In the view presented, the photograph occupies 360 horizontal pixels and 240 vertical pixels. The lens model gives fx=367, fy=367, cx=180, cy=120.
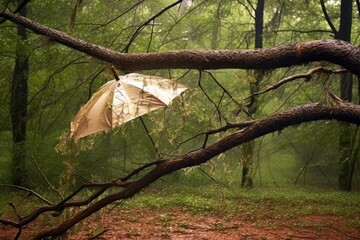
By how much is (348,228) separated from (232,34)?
8.93 metres

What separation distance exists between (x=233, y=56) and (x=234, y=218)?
552 cm

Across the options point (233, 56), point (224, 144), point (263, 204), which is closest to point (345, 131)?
point (263, 204)

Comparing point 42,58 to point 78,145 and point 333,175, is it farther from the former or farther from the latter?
point 333,175

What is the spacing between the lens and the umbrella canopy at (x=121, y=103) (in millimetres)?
2547

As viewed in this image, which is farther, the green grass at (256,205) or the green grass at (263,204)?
the green grass at (263,204)

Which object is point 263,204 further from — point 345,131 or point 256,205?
point 345,131

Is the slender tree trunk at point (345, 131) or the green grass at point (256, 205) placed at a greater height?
the slender tree trunk at point (345, 131)

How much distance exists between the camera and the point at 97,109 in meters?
2.64

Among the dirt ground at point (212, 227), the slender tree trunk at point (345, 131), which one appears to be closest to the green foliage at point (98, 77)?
the slender tree trunk at point (345, 131)

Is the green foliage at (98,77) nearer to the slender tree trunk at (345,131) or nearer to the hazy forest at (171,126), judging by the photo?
the hazy forest at (171,126)

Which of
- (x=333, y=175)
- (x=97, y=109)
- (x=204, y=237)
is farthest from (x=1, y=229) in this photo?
(x=333, y=175)

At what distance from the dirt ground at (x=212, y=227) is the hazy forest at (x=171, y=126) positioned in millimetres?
36

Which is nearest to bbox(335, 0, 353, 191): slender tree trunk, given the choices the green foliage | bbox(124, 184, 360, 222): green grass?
the green foliage

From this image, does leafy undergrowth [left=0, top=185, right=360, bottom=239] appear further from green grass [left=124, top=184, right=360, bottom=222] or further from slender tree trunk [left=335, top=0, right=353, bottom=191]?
slender tree trunk [left=335, top=0, right=353, bottom=191]
